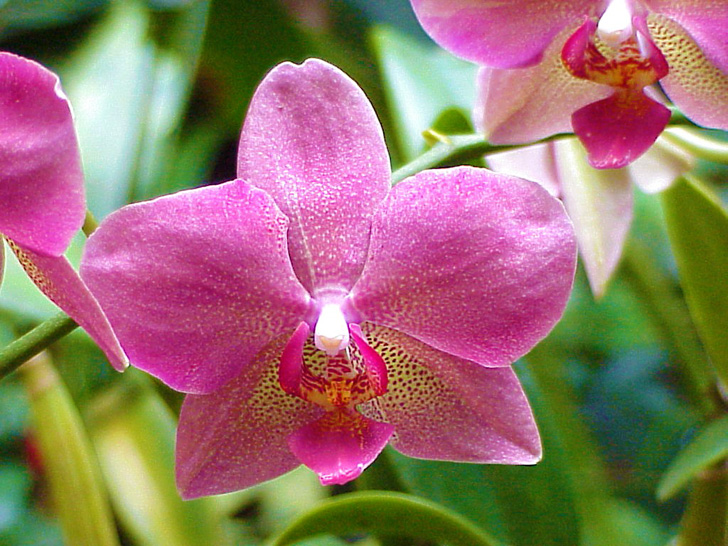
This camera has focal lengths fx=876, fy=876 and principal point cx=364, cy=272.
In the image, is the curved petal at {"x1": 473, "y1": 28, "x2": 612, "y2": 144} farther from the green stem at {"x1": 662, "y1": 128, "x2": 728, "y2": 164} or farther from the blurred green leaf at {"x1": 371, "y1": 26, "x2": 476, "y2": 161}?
the blurred green leaf at {"x1": 371, "y1": 26, "x2": 476, "y2": 161}

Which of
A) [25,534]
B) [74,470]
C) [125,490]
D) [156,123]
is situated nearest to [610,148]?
[74,470]

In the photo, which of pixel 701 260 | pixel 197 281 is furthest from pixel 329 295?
pixel 701 260

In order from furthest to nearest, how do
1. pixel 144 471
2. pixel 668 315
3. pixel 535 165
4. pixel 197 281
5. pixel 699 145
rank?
1. pixel 668 315
2. pixel 144 471
3. pixel 535 165
4. pixel 699 145
5. pixel 197 281

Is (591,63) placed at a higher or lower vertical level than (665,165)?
higher

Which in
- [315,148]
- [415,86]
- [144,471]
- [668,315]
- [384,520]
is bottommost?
[144,471]

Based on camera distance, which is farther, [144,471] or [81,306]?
[144,471]

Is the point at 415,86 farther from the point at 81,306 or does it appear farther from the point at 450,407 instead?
the point at 81,306

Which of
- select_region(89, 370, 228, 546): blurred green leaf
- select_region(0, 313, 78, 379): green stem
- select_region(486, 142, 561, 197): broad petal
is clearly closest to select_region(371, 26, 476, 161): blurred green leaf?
select_region(486, 142, 561, 197): broad petal
